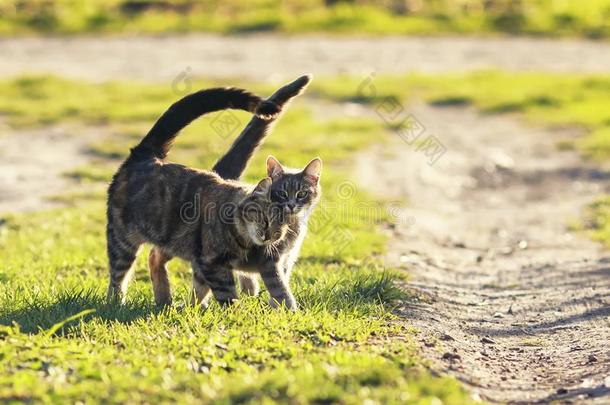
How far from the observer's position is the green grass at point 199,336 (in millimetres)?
5223

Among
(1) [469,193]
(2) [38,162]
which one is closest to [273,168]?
(1) [469,193]

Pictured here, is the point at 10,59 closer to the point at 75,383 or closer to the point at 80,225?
the point at 80,225

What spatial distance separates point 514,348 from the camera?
705cm

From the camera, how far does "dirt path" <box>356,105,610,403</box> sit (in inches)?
254

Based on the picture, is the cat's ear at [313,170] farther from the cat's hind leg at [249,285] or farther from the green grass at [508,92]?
the green grass at [508,92]

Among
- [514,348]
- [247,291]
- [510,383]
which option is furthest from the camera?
[247,291]

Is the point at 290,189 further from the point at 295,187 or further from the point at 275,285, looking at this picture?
the point at 275,285

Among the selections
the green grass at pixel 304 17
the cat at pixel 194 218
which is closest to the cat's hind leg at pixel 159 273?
the cat at pixel 194 218

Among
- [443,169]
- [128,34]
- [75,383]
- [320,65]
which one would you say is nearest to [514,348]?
[75,383]

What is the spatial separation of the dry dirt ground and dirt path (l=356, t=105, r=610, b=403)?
2cm

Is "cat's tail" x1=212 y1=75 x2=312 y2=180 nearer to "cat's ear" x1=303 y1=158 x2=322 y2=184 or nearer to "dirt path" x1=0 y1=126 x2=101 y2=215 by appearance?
"cat's ear" x1=303 y1=158 x2=322 y2=184

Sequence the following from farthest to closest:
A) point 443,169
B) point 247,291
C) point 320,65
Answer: point 320,65
point 443,169
point 247,291

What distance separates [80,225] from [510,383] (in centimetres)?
646

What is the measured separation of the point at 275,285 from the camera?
23.1ft
